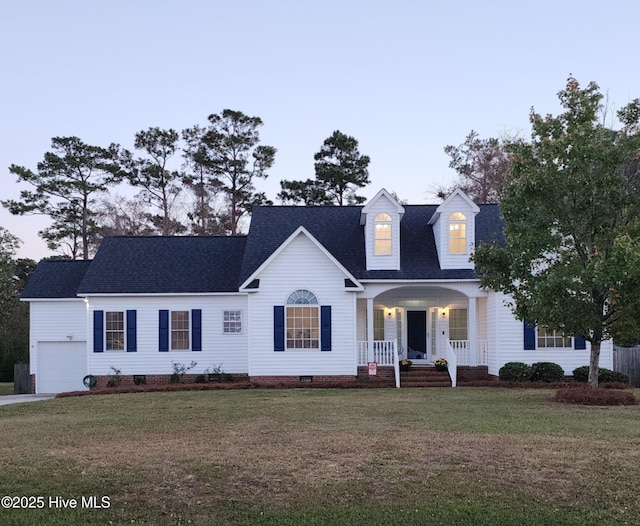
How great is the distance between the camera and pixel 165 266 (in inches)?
1066

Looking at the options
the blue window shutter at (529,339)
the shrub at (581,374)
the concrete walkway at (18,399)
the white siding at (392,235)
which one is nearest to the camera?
the concrete walkway at (18,399)

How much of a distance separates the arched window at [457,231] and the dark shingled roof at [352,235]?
672 mm

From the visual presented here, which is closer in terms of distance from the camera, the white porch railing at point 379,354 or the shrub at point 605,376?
the shrub at point 605,376

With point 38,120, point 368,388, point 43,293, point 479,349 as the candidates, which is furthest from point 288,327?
point 38,120

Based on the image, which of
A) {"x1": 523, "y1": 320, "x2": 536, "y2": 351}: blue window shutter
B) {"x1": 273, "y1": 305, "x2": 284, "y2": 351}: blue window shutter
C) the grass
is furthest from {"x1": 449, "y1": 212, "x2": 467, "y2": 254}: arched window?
the grass

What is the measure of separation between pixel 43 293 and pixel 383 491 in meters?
22.1

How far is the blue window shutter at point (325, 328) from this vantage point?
24.1 m

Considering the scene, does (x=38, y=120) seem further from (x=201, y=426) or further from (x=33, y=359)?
(x=201, y=426)

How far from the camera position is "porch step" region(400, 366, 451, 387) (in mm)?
22969

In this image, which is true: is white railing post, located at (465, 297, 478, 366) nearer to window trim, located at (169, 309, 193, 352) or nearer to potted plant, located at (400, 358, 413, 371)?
potted plant, located at (400, 358, 413, 371)

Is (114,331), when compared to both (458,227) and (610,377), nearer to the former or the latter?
(458,227)

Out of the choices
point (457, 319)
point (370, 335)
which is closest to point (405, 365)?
point (370, 335)

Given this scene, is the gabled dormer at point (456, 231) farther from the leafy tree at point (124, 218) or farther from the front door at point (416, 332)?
the leafy tree at point (124, 218)

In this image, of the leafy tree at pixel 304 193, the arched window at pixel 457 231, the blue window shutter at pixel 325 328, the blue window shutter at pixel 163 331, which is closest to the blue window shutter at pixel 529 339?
the arched window at pixel 457 231
